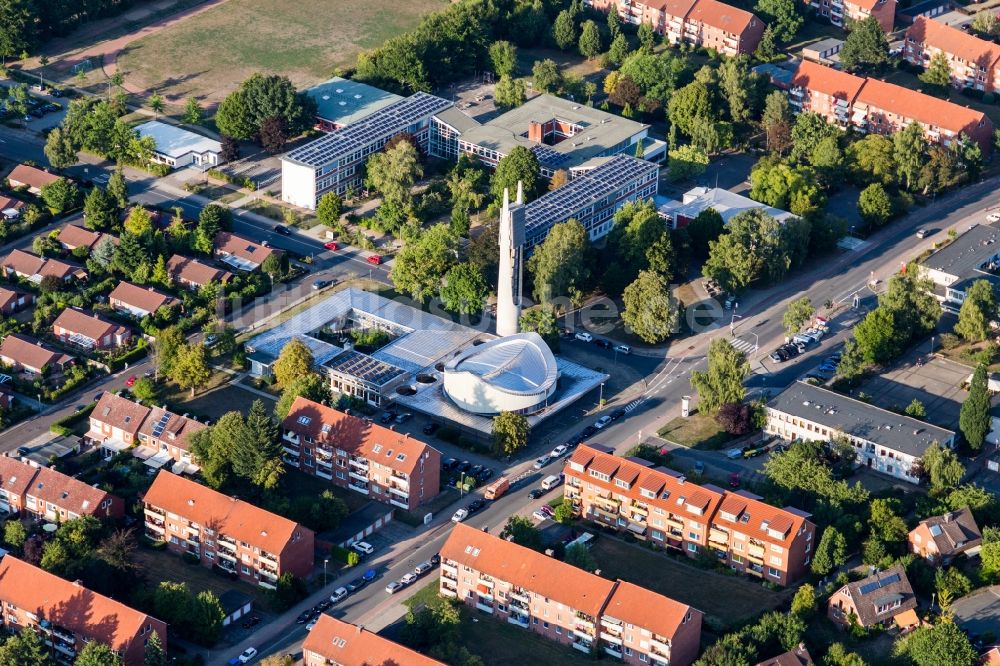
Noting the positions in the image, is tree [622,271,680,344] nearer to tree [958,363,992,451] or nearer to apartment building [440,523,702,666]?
tree [958,363,992,451]

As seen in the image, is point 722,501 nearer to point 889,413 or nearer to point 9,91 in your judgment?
point 889,413

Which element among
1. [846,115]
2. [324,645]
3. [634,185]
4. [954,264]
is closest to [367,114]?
[634,185]

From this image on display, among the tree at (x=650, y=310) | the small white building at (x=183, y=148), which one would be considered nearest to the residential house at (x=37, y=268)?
the small white building at (x=183, y=148)

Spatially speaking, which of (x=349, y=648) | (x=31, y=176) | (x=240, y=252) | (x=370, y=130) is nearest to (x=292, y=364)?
(x=240, y=252)

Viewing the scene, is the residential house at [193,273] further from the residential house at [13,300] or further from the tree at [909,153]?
the tree at [909,153]

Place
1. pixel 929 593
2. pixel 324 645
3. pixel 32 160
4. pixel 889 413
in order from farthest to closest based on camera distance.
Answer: pixel 32 160 < pixel 889 413 < pixel 929 593 < pixel 324 645

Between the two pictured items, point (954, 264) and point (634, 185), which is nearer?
point (954, 264)
